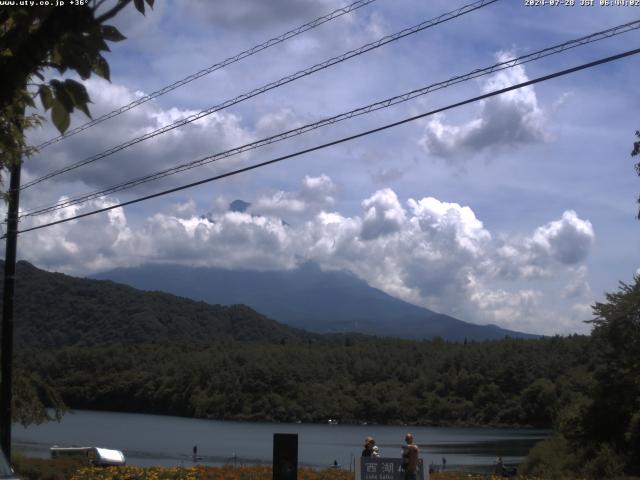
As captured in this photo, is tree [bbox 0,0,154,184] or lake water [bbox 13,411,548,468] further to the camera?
lake water [bbox 13,411,548,468]

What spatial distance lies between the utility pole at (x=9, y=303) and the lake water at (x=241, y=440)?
3301cm

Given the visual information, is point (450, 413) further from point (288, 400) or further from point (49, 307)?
point (49, 307)

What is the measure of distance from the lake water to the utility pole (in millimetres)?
33010

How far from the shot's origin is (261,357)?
138m

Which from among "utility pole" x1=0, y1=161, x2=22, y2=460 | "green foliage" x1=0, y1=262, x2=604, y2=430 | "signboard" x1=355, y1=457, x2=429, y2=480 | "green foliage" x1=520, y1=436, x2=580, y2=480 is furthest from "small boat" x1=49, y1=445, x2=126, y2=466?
"green foliage" x1=0, y1=262, x2=604, y2=430

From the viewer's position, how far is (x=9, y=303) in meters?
21.5

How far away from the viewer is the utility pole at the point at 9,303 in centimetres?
2081

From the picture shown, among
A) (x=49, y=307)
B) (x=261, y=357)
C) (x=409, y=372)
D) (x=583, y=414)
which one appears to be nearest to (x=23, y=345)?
(x=49, y=307)

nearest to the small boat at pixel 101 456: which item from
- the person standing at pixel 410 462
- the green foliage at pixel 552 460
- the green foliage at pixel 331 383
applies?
the green foliage at pixel 552 460

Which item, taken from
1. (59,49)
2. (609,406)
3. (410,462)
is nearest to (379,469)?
(410,462)

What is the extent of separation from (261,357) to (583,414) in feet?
346

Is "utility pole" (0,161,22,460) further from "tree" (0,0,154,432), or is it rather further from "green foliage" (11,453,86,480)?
"tree" (0,0,154,432)

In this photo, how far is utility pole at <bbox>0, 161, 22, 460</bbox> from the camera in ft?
68.3

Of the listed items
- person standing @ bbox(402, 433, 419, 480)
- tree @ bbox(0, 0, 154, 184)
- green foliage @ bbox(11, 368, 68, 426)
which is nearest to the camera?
tree @ bbox(0, 0, 154, 184)
